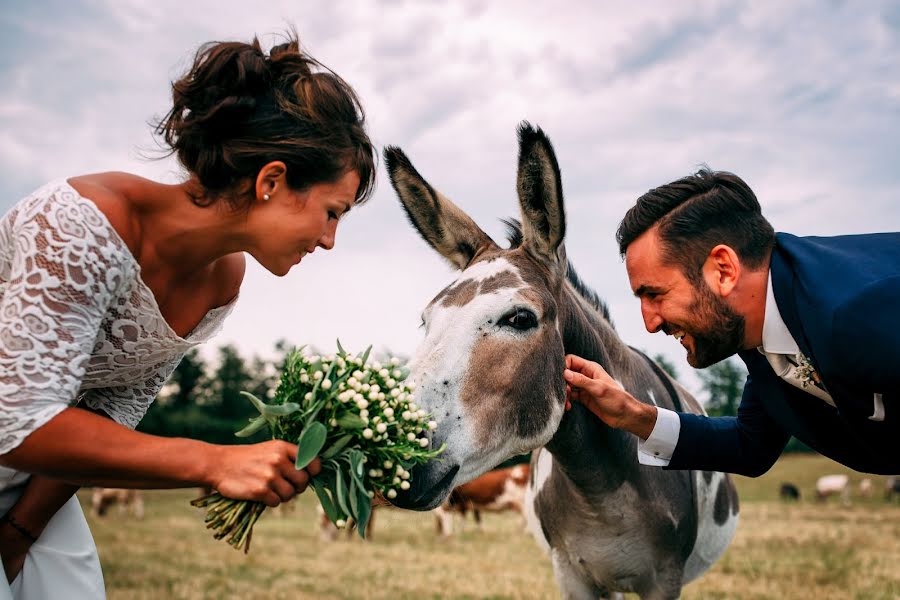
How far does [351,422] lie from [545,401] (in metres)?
1.17

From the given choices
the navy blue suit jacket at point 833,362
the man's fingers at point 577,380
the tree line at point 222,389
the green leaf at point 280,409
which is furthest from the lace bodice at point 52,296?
the tree line at point 222,389

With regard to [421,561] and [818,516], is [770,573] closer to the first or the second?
[421,561]

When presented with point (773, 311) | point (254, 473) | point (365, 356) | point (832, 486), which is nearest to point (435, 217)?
point (365, 356)

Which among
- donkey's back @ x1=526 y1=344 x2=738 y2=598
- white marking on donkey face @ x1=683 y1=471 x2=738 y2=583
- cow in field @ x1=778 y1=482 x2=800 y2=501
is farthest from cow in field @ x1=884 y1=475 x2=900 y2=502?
donkey's back @ x1=526 y1=344 x2=738 y2=598

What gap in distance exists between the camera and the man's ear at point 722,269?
3.13 meters

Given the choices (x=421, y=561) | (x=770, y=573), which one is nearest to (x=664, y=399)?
(x=770, y=573)

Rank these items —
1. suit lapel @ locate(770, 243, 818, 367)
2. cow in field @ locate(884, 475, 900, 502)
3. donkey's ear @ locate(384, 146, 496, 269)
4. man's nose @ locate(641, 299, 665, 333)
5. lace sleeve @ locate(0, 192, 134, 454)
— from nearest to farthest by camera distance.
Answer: lace sleeve @ locate(0, 192, 134, 454), suit lapel @ locate(770, 243, 818, 367), man's nose @ locate(641, 299, 665, 333), donkey's ear @ locate(384, 146, 496, 269), cow in field @ locate(884, 475, 900, 502)

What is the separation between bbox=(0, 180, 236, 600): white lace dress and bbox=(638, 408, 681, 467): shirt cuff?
8.47ft

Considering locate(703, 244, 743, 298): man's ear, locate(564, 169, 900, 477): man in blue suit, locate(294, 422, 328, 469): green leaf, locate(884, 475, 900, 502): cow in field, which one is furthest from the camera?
locate(884, 475, 900, 502): cow in field

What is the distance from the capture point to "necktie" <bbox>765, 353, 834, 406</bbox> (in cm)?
305

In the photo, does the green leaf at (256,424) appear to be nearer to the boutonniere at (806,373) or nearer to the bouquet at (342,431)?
the bouquet at (342,431)

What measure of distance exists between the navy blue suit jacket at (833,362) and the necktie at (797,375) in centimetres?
12

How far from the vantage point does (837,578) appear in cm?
921

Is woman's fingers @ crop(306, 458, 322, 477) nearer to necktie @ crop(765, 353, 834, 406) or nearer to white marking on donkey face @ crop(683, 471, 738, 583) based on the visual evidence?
necktie @ crop(765, 353, 834, 406)
